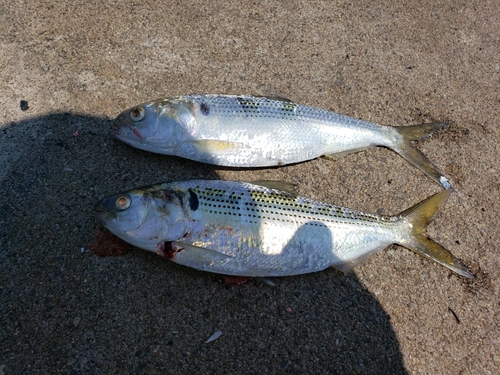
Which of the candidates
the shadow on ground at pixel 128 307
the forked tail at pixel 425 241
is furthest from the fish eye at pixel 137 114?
the forked tail at pixel 425 241

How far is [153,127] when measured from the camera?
11.1ft

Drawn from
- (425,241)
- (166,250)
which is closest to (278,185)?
(166,250)

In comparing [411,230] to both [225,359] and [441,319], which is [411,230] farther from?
[225,359]

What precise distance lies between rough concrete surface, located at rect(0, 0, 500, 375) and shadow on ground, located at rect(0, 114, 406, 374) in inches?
0.5

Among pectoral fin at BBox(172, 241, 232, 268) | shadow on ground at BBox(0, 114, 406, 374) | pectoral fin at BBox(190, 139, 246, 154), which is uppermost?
pectoral fin at BBox(190, 139, 246, 154)

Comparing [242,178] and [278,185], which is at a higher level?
[278,185]

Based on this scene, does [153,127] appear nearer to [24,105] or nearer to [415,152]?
[24,105]

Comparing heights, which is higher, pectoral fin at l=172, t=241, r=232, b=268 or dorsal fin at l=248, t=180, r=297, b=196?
dorsal fin at l=248, t=180, r=297, b=196

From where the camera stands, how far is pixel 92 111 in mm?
3686

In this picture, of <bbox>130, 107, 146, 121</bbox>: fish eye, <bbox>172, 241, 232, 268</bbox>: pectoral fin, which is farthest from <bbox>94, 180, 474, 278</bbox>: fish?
<bbox>130, 107, 146, 121</bbox>: fish eye

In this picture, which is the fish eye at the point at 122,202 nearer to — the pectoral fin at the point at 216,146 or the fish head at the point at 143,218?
the fish head at the point at 143,218

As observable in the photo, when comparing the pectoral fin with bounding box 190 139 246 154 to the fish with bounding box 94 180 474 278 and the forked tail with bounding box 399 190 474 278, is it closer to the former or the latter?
the fish with bounding box 94 180 474 278

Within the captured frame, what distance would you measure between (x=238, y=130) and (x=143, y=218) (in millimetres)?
1261

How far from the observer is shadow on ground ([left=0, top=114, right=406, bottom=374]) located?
2.75m
